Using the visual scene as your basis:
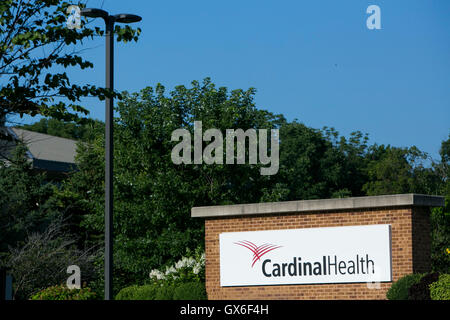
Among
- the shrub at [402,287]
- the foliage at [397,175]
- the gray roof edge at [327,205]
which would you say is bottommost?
the shrub at [402,287]

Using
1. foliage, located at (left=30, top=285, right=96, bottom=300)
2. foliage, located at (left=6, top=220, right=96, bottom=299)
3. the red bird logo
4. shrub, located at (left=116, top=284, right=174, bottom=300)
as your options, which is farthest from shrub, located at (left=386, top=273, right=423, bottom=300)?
foliage, located at (left=6, top=220, right=96, bottom=299)

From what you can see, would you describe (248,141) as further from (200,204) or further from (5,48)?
(5,48)

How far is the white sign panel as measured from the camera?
19219 millimetres

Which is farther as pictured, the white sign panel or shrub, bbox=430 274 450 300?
the white sign panel

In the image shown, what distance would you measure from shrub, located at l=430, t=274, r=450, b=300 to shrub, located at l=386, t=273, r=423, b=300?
2.27ft

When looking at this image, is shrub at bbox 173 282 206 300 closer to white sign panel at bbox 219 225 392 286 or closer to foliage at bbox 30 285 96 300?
white sign panel at bbox 219 225 392 286

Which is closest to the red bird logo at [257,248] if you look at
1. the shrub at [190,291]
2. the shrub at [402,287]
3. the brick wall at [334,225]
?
the brick wall at [334,225]

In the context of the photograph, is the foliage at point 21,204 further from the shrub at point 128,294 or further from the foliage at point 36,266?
the shrub at point 128,294

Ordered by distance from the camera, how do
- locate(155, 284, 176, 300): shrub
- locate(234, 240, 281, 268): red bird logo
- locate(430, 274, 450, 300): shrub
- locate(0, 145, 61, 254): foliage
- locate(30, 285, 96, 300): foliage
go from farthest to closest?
locate(0, 145, 61, 254): foliage → locate(155, 284, 176, 300): shrub → locate(30, 285, 96, 300): foliage → locate(234, 240, 281, 268): red bird logo → locate(430, 274, 450, 300): shrub

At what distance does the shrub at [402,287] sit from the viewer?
58.9 ft

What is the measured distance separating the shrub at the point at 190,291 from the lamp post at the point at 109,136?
5.63 metres

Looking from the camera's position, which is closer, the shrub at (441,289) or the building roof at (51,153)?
the shrub at (441,289)

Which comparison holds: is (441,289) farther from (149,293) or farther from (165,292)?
(149,293)

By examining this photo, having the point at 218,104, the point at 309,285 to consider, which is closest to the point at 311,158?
the point at 218,104
